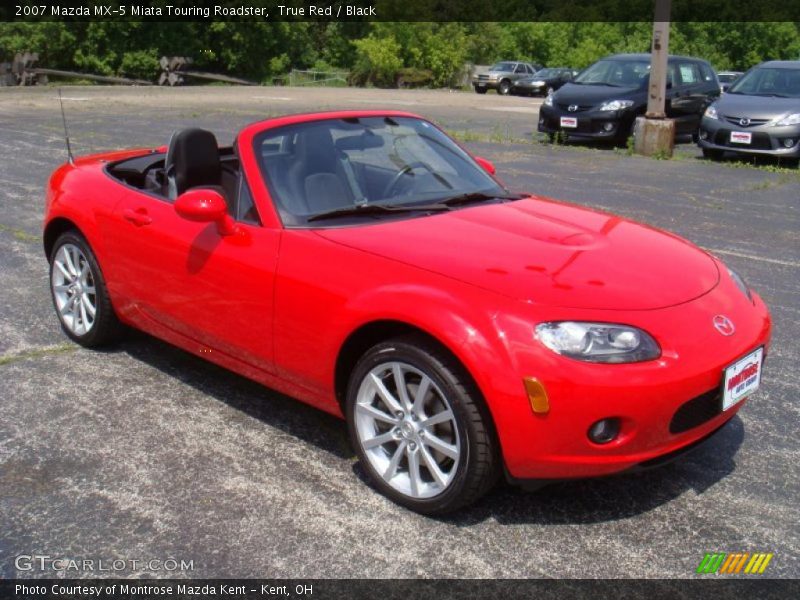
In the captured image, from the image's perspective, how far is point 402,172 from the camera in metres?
4.25

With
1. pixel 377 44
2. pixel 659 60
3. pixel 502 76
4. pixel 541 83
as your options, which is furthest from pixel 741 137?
pixel 377 44

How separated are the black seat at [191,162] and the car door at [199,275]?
18 cm

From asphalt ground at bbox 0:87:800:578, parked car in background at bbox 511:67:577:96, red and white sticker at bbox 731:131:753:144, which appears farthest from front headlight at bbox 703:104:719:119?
parked car in background at bbox 511:67:577:96

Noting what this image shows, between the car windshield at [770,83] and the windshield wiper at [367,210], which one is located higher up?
the car windshield at [770,83]

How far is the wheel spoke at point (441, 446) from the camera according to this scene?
318 centimetres

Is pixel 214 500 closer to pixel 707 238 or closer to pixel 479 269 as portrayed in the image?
pixel 479 269

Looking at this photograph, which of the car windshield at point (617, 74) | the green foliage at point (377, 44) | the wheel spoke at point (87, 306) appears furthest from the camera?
the green foliage at point (377, 44)

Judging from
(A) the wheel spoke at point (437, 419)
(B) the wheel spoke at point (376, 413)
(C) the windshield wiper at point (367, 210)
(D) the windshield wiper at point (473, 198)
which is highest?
(D) the windshield wiper at point (473, 198)

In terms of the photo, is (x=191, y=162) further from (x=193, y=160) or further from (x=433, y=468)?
(x=433, y=468)

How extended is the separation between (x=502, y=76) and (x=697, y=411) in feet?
129

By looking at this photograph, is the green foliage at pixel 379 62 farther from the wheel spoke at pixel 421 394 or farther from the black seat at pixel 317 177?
the wheel spoke at pixel 421 394

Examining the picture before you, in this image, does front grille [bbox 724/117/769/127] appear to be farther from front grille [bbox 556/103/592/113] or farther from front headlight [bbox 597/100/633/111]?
front grille [bbox 556/103/592/113]

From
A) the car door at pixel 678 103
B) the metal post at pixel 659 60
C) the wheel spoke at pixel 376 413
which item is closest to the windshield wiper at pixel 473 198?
the wheel spoke at pixel 376 413

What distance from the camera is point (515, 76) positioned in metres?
41.0
